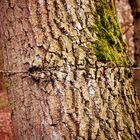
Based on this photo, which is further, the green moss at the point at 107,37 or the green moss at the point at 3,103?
the green moss at the point at 3,103

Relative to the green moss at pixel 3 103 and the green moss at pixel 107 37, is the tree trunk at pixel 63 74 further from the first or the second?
the green moss at pixel 3 103

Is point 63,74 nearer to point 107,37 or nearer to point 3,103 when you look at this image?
point 107,37

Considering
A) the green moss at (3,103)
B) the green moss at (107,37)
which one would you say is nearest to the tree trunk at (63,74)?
the green moss at (107,37)

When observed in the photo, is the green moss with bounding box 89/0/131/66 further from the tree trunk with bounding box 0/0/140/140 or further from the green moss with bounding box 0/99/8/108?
the green moss with bounding box 0/99/8/108

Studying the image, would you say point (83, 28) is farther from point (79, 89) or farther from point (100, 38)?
point (79, 89)

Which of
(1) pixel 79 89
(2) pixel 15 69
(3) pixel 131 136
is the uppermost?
(2) pixel 15 69

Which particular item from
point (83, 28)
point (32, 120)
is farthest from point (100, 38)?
point (32, 120)

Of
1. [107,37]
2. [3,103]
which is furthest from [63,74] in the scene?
[3,103]
